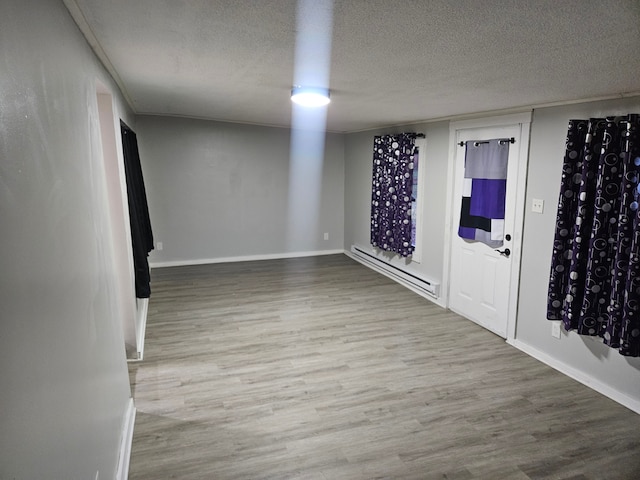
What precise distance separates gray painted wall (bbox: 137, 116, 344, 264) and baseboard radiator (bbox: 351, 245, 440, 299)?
87 cm

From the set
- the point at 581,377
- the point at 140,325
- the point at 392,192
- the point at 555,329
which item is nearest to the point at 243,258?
the point at 392,192

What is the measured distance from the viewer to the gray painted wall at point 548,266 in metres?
2.79

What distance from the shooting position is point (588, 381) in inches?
117

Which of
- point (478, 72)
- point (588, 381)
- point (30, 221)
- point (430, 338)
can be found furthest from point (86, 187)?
point (588, 381)

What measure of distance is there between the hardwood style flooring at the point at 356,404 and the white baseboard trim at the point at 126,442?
1.9 inches

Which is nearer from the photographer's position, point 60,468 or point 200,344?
point 60,468

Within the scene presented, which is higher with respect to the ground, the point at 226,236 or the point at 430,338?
the point at 226,236

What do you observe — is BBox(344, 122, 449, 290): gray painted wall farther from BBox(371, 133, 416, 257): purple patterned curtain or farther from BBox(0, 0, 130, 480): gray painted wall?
BBox(0, 0, 130, 480): gray painted wall

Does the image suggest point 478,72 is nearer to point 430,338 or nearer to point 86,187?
point 86,187

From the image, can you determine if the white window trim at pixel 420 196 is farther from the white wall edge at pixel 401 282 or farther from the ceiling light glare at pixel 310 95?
the ceiling light glare at pixel 310 95

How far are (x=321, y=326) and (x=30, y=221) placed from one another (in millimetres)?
3215

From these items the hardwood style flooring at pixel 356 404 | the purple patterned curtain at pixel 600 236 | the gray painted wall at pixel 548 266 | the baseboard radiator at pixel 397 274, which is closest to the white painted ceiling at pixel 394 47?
the gray painted wall at pixel 548 266

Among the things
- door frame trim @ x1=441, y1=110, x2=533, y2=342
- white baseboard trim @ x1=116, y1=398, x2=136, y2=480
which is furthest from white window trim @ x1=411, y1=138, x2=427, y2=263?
white baseboard trim @ x1=116, y1=398, x2=136, y2=480

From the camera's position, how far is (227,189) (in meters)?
6.16
